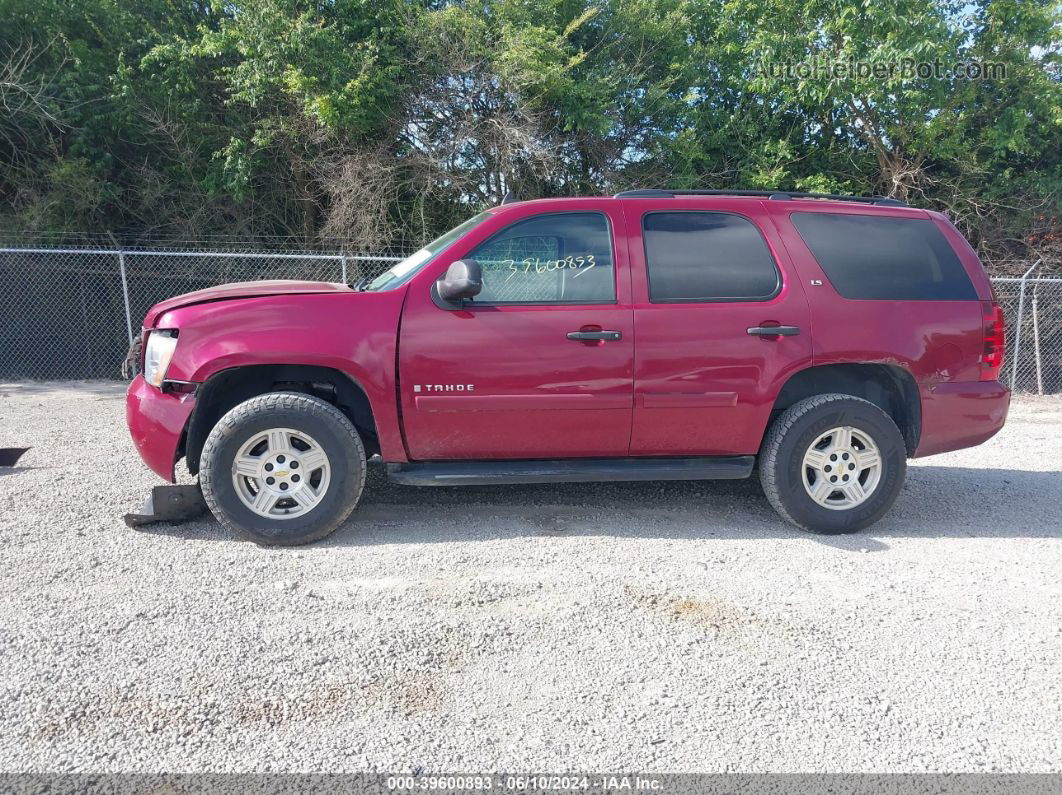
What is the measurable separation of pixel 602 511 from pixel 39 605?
311 cm

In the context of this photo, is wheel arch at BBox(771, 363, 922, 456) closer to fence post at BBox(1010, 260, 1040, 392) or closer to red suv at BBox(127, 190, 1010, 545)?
red suv at BBox(127, 190, 1010, 545)

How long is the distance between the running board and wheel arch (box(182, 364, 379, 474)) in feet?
1.22

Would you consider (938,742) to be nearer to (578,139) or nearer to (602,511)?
(602,511)

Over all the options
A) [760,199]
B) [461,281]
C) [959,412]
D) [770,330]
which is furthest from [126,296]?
[959,412]

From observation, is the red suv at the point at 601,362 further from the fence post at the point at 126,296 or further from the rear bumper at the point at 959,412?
the fence post at the point at 126,296

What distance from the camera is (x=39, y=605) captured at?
3.36 meters

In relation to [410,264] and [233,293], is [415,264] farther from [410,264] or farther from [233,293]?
[233,293]

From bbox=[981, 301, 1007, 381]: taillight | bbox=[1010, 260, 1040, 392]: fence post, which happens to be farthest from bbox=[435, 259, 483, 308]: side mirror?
bbox=[1010, 260, 1040, 392]: fence post

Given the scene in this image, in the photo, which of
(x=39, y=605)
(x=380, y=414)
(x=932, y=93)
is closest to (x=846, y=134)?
(x=932, y=93)

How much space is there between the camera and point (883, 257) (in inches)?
178

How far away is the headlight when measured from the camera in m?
4.05

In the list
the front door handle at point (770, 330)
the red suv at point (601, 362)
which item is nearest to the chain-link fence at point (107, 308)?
the red suv at point (601, 362)

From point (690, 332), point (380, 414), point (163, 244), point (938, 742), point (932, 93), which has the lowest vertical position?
point (938, 742)

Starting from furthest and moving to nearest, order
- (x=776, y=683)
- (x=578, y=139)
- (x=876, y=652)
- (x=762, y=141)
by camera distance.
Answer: (x=762, y=141), (x=578, y=139), (x=876, y=652), (x=776, y=683)
